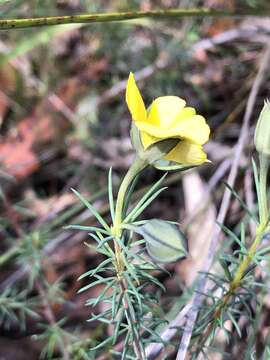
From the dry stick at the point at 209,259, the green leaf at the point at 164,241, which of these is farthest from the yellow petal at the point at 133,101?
the dry stick at the point at 209,259

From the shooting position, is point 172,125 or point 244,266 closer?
point 172,125

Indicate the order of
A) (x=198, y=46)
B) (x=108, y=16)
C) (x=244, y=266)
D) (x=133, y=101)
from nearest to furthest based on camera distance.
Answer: (x=133, y=101) < (x=244, y=266) < (x=108, y=16) < (x=198, y=46)

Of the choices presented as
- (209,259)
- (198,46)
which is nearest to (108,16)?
(209,259)

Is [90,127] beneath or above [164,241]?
→ beneath

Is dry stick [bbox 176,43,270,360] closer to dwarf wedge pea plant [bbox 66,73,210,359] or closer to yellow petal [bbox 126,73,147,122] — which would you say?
dwarf wedge pea plant [bbox 66,73,210,359]

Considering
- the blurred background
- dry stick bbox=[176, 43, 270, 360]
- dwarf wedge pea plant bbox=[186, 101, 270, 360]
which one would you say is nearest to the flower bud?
dwarf wedge pea plant bbox=[186, 101, 270, 360]

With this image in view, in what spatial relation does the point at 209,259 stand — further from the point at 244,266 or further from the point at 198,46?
the point at 198,46

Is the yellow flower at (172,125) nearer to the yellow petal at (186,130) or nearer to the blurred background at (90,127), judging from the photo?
the yellow petal at (186,130)

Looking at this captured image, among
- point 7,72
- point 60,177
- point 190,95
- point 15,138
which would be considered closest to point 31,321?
point 60,177
